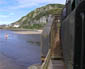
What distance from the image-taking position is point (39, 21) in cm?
16812

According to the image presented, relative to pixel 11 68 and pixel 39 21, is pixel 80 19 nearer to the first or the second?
pixel 11 68

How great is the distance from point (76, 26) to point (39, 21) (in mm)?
166924

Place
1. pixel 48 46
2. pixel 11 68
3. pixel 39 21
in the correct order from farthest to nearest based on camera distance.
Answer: pixel 39 21
pixel 11 68
pixel 48 46

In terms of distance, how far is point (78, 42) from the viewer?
1788mm

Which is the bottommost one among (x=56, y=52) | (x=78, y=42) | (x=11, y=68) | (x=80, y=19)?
(x=11, y=68)

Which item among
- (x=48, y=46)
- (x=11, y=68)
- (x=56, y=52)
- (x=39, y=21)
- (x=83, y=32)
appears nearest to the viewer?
(x=83, y=32)

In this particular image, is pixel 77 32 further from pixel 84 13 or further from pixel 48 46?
pixel 48 46

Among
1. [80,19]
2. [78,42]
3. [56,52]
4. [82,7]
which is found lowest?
[56,52]

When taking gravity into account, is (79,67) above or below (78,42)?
below

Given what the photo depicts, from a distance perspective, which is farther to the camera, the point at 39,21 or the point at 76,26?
the point at 39,21

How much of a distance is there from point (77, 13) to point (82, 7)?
0.29 feet

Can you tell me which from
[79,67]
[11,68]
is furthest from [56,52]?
[11,68]

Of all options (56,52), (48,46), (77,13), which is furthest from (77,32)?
(56,52)

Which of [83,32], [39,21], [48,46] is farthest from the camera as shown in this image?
[39,21]
